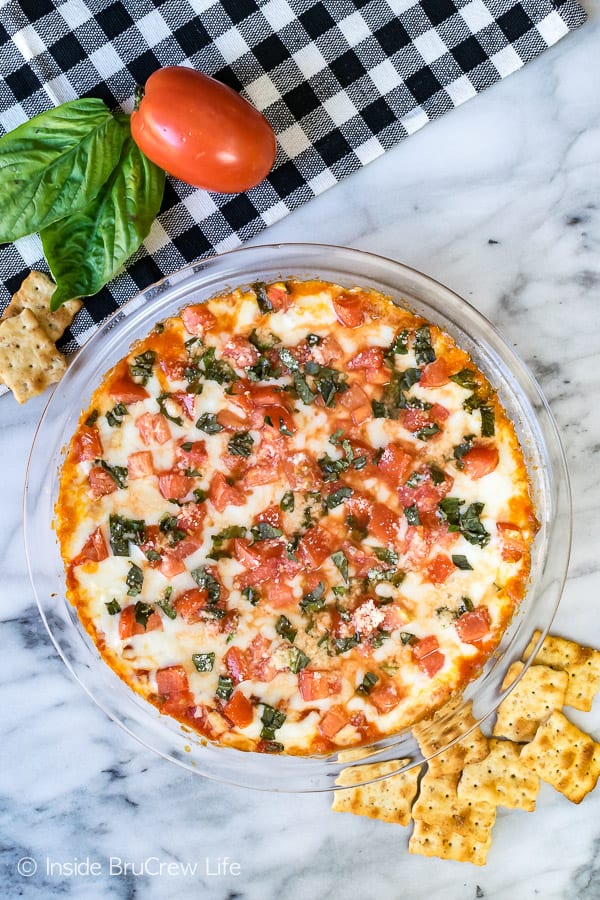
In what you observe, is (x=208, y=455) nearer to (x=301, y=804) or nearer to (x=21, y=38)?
(x=301, y=804)

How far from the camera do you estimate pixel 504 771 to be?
2883 millimetres

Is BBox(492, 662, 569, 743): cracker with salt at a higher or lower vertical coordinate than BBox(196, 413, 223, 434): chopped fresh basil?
lower

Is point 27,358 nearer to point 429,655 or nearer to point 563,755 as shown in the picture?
point 429,655

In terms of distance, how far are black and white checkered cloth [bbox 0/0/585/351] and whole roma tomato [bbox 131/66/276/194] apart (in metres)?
0.25

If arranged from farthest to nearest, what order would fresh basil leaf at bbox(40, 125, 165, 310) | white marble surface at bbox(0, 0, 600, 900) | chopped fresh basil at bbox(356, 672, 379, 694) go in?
white marble surface at bbox(0, 0, 600, 900)
chopped fresh basil at bbox(356, 672, 379, 694)
fresh basil leaf at bbox(40, 125, 165, 310)

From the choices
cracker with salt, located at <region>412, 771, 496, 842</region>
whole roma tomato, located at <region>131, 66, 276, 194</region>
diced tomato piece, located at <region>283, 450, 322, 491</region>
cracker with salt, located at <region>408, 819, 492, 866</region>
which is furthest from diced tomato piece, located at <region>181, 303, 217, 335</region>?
cracker with salt, located at <region>408, 819, 492, 866</region>

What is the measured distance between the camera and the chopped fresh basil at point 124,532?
2637mm

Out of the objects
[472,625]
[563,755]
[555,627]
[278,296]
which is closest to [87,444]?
[278,296]

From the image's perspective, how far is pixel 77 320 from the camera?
2840 mm

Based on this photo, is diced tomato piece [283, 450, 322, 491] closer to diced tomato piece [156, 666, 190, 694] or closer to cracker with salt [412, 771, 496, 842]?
diced tomato piece [156, 666, 190, 694]

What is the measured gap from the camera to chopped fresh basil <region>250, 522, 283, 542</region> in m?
2.65

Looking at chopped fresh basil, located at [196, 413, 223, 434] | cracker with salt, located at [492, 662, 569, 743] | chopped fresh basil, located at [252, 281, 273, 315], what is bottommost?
cracker with salt, located at [492, 662, 569, 743]

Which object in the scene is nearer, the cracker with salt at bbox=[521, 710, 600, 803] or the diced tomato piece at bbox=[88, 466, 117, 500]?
the diced tomato piece at bbox=[88, 466, 117, 500]

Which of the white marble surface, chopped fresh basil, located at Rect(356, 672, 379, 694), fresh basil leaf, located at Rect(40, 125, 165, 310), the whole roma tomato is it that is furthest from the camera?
the white marble surface
